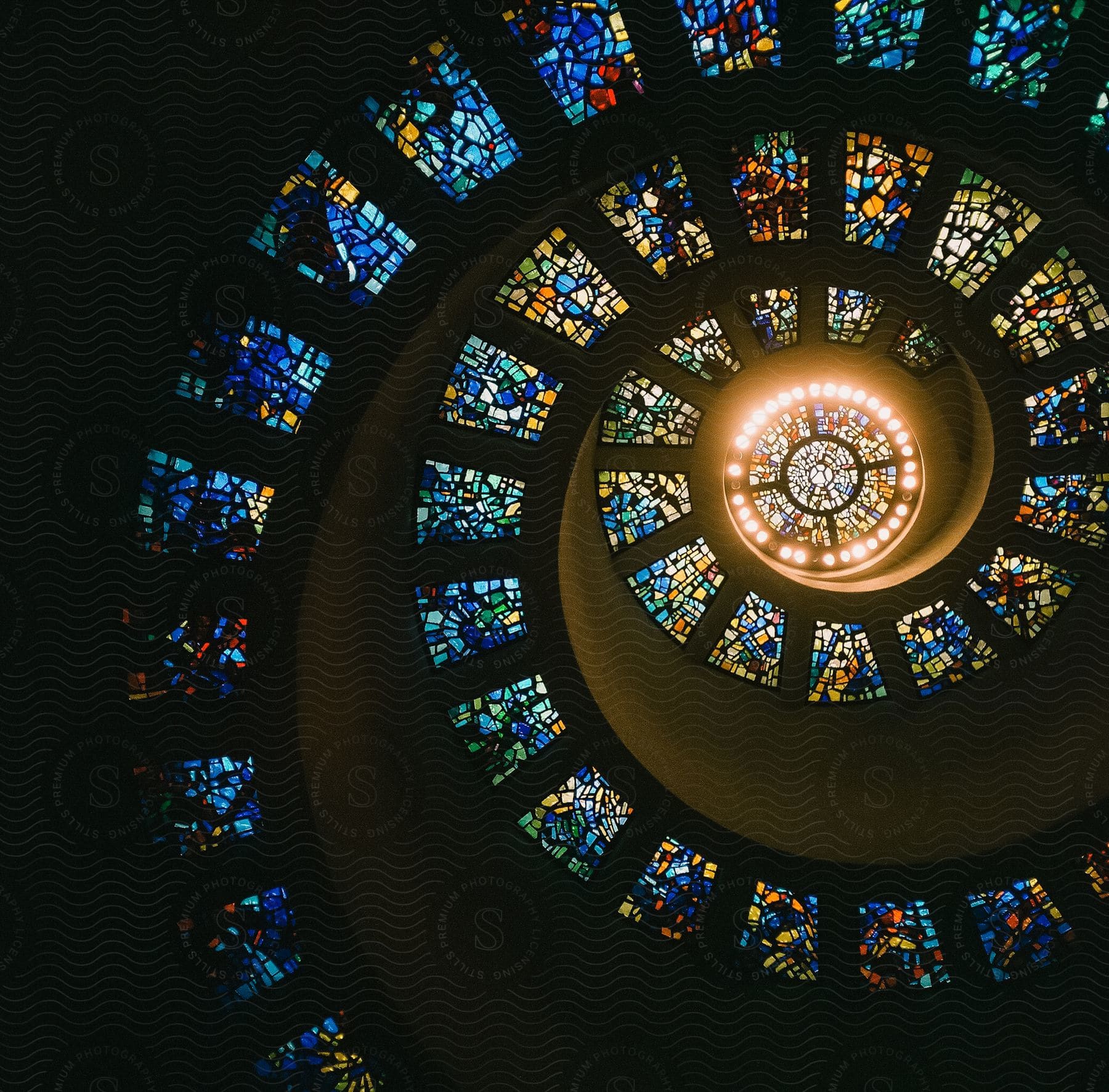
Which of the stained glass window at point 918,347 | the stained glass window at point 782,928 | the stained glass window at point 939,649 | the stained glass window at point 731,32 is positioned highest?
the stained glass window at point 731,32

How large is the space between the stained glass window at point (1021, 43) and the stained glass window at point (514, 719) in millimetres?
6061

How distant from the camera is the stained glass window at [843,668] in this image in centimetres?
1223

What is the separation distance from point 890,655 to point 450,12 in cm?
670

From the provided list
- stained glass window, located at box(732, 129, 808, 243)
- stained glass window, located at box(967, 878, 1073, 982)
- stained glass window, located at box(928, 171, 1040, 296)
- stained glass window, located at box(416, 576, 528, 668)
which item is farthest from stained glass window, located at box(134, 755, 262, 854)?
stained glass window, located at box(928, 171, 1040, 296)

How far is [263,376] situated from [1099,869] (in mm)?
8030

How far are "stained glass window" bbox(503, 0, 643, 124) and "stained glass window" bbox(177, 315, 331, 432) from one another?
9.37 ft

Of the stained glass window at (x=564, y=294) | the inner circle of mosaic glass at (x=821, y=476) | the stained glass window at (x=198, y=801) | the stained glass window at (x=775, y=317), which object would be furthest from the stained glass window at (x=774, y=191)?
the stained glass window at (x=198, y=801)

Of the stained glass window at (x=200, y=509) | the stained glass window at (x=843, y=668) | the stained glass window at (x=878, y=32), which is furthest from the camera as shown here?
the stained glass window at (x=843, y=668)

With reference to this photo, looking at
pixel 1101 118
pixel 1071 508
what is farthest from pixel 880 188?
pixel 1071 508

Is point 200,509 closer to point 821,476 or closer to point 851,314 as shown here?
point 821,476

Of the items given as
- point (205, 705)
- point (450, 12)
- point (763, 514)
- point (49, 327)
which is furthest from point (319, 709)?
point (450, 12)

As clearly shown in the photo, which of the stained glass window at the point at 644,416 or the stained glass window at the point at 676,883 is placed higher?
the stained glass window at the point at 644,416

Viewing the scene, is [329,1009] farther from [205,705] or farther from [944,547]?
[944,547]

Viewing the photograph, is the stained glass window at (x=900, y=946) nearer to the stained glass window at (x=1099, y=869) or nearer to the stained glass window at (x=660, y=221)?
the stained glass window at (x=1099, y=869)
